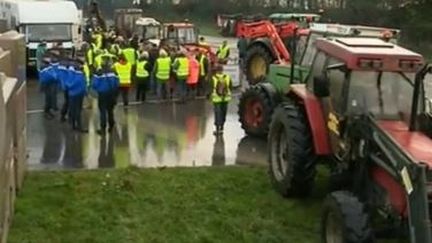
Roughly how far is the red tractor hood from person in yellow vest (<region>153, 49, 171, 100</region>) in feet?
40.4

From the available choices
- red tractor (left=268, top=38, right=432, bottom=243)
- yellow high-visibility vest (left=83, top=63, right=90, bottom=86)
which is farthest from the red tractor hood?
yellow high-visibility vest (left=83, top=63, right=90, bottom=86)

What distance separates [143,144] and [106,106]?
5.44ft

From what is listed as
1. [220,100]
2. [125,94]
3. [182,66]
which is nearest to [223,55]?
[182,66]

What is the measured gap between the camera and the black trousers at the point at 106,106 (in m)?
16.7

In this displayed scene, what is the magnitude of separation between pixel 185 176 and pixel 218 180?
549mm

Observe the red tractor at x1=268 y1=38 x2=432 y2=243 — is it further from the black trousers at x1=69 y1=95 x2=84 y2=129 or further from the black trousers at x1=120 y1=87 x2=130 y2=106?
the black trousers at x1=120 y1=87 x2=130 y2=106

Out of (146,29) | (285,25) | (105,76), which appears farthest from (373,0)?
(105,76)

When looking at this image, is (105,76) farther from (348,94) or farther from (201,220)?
(348,94)

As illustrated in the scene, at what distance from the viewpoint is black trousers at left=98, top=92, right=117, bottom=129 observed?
1672cm

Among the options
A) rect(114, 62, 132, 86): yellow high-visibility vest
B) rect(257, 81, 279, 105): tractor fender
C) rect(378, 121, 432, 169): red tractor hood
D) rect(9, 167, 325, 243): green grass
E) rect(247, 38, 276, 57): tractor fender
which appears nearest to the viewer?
rect(378, 121, 432, 169): red tractor hood

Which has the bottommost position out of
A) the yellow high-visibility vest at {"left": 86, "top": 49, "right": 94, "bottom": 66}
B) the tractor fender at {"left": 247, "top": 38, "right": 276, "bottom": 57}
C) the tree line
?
the tree line

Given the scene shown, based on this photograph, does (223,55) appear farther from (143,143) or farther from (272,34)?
(143,143)

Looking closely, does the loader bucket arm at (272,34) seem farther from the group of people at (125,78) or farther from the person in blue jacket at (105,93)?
the person in blue jacket at (105,93)

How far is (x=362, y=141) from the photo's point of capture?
9.53 meters
